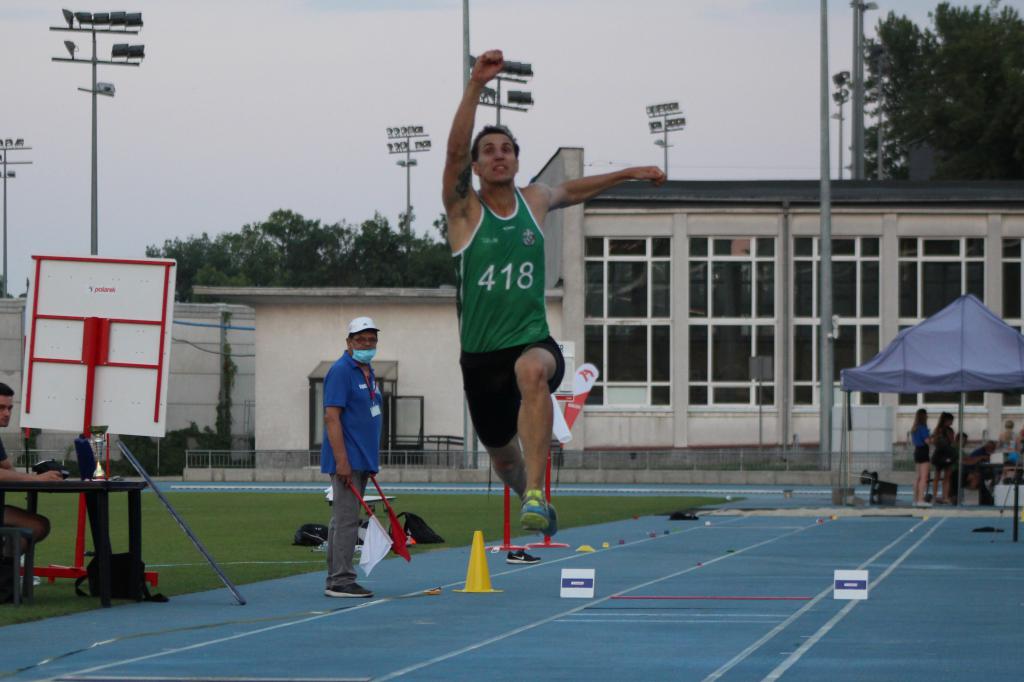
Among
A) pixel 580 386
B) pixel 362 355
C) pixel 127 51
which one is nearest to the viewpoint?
pixel 362 355

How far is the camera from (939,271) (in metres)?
56.5

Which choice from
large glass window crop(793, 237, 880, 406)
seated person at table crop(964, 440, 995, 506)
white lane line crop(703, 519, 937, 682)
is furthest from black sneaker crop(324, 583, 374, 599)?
large glass window crop(793, 237, 880, 406)

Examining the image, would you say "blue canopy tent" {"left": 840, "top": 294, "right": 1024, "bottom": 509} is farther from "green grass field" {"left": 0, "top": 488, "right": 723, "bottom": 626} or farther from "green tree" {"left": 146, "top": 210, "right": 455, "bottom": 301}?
"green tree" {"left": 146, "top": 210, "right": 455, "bottom": 301}

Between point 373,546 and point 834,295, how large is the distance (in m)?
44.6

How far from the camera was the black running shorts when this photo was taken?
9.08m

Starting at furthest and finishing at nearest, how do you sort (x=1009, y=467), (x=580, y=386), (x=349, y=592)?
(x=1009, y=467) → (x=580, y=386) → (x=349, y=592)

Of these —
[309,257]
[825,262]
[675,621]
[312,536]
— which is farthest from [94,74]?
[309,257]

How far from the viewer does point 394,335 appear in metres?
53.9

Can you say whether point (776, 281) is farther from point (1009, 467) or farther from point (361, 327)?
point (361, 327)

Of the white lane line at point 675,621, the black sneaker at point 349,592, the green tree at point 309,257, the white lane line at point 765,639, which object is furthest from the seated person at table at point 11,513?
the green tree at point 309,257

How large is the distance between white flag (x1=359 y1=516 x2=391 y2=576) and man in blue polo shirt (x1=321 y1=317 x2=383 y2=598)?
13 cm

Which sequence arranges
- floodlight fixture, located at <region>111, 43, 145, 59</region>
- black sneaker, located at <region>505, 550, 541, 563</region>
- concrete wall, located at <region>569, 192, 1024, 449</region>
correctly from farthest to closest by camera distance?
concrete wall, located at <region>569, 192, 1024, 449</region>
floodlight fixture, located at <region>111, 43, 145, 59</region>
black sneaker, located at <region>505, 550, 541, 563</region>

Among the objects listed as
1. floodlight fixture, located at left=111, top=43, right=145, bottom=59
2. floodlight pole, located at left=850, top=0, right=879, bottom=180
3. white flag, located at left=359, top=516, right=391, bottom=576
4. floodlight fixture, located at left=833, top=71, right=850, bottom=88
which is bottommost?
white flag, located at left=359, top=516, right=391, bottom=576

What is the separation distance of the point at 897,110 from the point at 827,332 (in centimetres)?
6332
